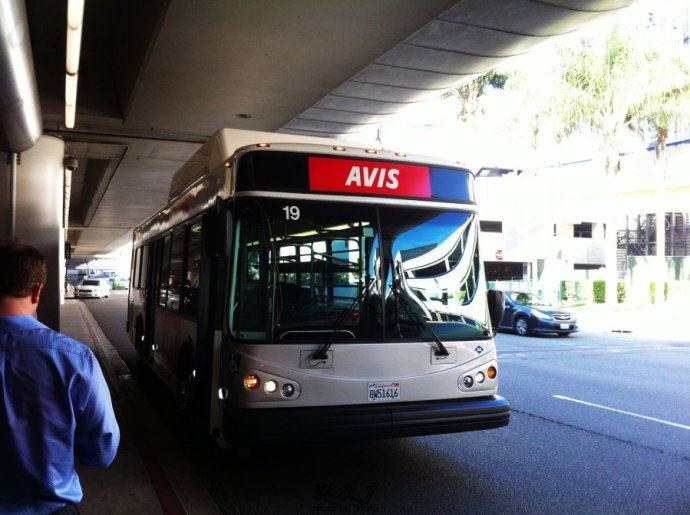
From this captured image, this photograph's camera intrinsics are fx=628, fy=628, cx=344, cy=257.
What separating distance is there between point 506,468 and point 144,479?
3388 millimetres

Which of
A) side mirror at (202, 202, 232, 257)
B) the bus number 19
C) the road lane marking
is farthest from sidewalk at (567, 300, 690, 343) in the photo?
side mirror at (202, 202, 232, 257)

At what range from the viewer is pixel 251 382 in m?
5.12

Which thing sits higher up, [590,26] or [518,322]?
[590,26]

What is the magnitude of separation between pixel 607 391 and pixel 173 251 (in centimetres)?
719

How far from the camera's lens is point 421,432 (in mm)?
5359

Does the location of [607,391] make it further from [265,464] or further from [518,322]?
[518,322]

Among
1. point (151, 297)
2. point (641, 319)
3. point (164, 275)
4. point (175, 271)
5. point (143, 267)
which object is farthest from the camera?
point (641, 319)

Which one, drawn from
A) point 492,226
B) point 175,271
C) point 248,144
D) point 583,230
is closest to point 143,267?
point 175,271

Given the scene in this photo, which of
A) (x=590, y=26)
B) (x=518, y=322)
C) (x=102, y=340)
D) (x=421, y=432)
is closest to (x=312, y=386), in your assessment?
(x=421, y=432)

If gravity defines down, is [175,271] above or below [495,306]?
above

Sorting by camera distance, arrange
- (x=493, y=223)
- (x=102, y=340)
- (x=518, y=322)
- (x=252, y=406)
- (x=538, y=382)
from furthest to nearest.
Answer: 1. (x=493, y=223)
2. (x=518, y=322)
3. (x=102, y=340)
4. (x=538, y=382)
5. (x=252, y=406)

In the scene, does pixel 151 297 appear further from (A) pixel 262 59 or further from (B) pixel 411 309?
(B) pixel 411 309

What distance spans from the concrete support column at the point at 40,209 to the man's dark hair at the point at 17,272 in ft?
35.3

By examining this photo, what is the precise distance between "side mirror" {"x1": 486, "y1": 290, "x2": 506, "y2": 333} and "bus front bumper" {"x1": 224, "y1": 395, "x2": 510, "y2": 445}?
82 centimetres
